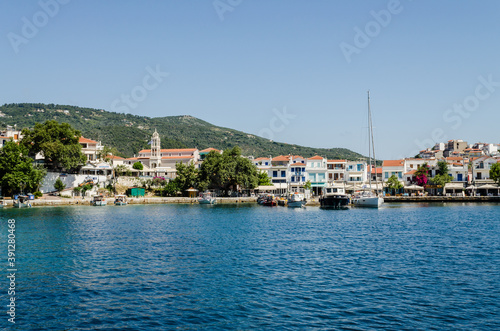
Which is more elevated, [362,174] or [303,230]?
[362,174]

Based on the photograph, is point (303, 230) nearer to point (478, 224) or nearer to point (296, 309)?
point (478, 224)

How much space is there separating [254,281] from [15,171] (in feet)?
201

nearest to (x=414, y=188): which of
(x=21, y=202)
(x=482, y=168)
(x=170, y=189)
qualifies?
(x=482, y=168)

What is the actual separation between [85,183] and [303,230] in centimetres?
5571

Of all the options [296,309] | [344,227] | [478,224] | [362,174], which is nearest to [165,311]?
[296,309]

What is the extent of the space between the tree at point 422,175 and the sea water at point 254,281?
6174cm

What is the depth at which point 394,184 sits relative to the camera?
94625 mm

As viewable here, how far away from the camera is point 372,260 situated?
80.4 ft

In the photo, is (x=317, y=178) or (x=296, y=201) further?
(x=317, y=178)

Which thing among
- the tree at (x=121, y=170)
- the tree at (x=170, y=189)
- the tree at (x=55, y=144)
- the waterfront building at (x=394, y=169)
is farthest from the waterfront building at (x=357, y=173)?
the tree at (x=55, y=144)

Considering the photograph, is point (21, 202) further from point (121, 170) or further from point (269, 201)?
point (269, 201)

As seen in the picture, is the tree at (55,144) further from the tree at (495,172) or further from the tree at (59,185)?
the tree at (495,172)

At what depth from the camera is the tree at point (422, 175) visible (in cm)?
9519

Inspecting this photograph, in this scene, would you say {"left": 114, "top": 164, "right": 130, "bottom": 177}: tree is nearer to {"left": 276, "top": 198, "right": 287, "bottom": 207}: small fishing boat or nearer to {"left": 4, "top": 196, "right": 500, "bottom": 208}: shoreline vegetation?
{"left": 4, "top": 196, "right": 500, "bottom": 208}: shoreline vegetation
